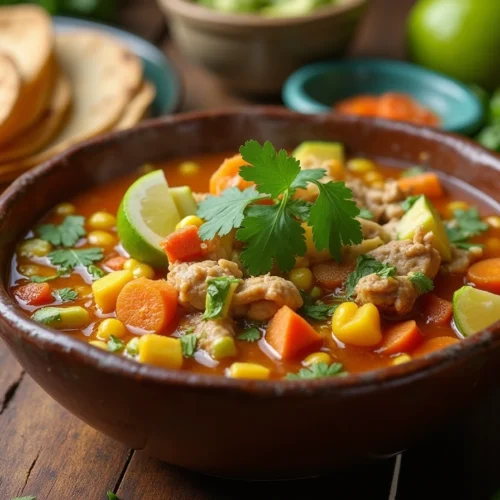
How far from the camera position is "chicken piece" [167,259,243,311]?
10.8ft

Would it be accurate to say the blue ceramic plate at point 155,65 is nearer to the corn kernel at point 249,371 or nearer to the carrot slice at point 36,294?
the carrot slice at point 36,294

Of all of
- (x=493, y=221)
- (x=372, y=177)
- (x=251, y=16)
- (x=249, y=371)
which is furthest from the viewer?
(x=251, y=16)

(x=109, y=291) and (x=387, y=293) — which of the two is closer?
(x=387, y=293)

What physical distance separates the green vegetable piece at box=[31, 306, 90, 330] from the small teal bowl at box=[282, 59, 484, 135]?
3112mm

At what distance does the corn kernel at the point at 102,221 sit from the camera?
13.4 ft

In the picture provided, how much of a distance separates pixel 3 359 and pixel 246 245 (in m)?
1.56

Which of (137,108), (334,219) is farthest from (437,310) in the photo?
(137,108)

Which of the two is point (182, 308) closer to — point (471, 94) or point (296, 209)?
point (296, 209)

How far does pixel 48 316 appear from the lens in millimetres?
3338

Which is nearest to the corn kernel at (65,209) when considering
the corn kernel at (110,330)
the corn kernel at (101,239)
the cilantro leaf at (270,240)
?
the corn kernel at (101,239)

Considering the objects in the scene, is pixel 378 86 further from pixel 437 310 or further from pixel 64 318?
pixel 64 318

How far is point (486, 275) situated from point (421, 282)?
0.42 m

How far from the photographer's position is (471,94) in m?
6.32

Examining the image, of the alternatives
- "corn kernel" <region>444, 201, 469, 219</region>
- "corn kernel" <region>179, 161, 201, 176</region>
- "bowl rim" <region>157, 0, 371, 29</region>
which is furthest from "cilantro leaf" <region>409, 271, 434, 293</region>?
"bowl rim" <region>157, 0, 371, 29</region>
